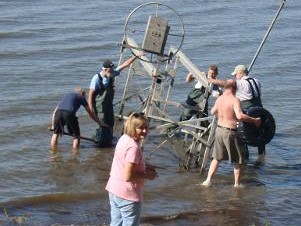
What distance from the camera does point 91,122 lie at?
1422cm

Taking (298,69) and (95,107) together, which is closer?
(95,107)

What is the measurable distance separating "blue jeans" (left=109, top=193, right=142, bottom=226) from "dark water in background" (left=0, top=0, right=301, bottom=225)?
1978mm

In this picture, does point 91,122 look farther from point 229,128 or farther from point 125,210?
point 125,210

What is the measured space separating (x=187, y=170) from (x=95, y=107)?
1803 mm

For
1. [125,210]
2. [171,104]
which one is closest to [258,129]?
[171,104]

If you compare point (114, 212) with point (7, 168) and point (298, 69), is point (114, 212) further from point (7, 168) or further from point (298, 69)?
point (298, 69)

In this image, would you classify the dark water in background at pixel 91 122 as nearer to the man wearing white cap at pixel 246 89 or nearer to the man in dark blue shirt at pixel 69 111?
the man in dark blue shirt at pixel 69 111

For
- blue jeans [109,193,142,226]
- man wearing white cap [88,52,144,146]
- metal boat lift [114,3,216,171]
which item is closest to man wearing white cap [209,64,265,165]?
metal boat lift [114,3,216,171]

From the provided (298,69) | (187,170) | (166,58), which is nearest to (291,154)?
(187,170)

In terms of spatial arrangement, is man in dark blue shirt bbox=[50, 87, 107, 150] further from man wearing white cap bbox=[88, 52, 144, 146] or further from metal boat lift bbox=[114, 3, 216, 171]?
metal boat lift bbox=[114, 3, 216, 171]

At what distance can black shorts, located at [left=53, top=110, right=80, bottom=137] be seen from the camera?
39.7 ft

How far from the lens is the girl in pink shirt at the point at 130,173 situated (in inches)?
279

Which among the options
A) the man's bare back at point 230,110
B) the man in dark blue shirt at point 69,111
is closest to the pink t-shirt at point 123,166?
the man's bare back at point 230,110

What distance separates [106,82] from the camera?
40.3ft
